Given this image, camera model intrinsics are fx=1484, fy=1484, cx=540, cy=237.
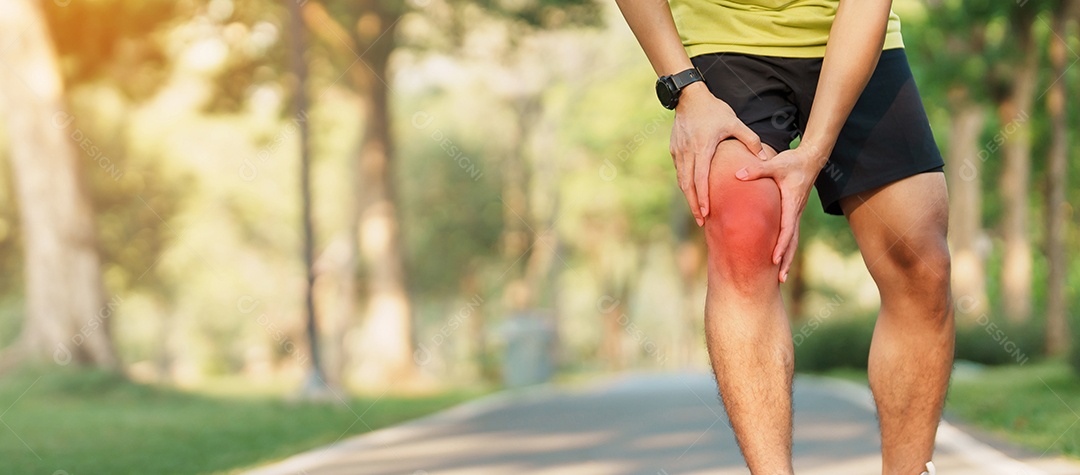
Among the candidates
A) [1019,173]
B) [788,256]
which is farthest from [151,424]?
[1019,173]

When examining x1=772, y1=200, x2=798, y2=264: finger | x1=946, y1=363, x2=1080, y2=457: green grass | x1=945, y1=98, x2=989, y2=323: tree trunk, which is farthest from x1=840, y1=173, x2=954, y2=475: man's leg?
x1=945, y1=98, x2=989, y2=323: tree trunk

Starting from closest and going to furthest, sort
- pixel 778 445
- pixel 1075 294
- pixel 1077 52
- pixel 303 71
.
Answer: pixel 778 445, pixel 303 71, pixel 1077 52, pixel 1075 294

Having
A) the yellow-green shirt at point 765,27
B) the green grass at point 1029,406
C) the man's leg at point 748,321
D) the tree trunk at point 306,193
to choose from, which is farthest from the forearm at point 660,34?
the tree trunk at point 306,193

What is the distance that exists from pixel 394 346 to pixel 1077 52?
39.5 feet

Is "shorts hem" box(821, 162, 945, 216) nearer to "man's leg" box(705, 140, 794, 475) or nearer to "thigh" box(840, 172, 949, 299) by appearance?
"thigh" box(840, 172, 949, 299)

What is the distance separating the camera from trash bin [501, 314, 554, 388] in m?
26.1

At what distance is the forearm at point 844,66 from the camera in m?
2.62

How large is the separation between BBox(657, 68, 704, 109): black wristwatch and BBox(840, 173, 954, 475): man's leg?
0.44 metres

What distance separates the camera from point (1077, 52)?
65.1 ft

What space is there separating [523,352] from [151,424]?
13952mm

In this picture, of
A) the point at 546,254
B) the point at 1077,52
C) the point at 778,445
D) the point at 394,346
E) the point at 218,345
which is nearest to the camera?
the point at 778,445

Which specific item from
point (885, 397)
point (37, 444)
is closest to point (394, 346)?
point (37, 444)

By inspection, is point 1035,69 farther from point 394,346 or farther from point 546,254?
point 546,254

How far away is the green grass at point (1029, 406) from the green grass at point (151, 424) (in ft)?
14.3
